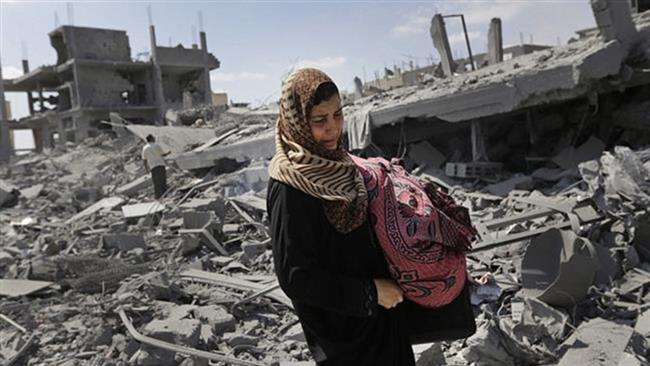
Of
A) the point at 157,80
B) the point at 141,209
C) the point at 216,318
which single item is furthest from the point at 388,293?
the point at 157,80

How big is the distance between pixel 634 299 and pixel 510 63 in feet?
19.1

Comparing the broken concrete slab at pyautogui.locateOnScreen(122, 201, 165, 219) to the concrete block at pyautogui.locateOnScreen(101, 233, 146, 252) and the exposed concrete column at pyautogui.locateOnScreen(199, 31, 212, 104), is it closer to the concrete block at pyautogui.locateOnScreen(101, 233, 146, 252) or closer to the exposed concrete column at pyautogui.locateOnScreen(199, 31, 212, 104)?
the concrete block at pyautogui.locateOnScreen(101, 233, 146, 252)

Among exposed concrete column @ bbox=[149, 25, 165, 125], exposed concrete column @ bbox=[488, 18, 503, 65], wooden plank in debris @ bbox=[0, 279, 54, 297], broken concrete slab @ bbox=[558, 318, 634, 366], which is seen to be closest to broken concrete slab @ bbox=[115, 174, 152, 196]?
wooden plank in debris @ bbox=[0, 279, 54, 297]

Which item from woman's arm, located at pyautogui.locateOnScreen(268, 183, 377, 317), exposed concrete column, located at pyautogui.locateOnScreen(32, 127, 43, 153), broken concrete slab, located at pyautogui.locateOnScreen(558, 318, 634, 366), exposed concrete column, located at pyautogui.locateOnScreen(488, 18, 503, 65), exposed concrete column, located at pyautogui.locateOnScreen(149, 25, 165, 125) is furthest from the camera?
exposed concrete column, located at pyautogui.locateOnScreen(32, 127, 43, 153)

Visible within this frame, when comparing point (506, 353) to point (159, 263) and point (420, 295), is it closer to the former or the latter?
point (420, 295)

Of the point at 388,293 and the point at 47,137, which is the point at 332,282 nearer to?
the point at 388,293

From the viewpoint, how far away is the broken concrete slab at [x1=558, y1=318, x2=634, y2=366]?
3207 mm

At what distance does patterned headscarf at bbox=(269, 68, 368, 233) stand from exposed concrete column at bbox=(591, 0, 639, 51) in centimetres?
651

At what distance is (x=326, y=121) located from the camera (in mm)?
1595

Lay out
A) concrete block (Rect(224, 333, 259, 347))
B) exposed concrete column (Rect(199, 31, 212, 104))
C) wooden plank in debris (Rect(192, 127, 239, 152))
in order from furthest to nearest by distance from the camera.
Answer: exposed concrete column (Rect(199, 31, 212, 104)) → wooden plank in debris (Rect(192, 127, 239, 152)) → concrete block (Rect(224, 333, 259, 347))

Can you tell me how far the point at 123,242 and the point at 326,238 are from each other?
676 cm

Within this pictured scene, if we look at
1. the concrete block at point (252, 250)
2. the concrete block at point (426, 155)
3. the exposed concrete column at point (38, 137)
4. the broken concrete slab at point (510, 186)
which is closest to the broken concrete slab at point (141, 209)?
the concrete block at point (252, 250)

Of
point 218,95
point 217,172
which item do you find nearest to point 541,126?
point 217,172

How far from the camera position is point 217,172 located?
39.4 ft
